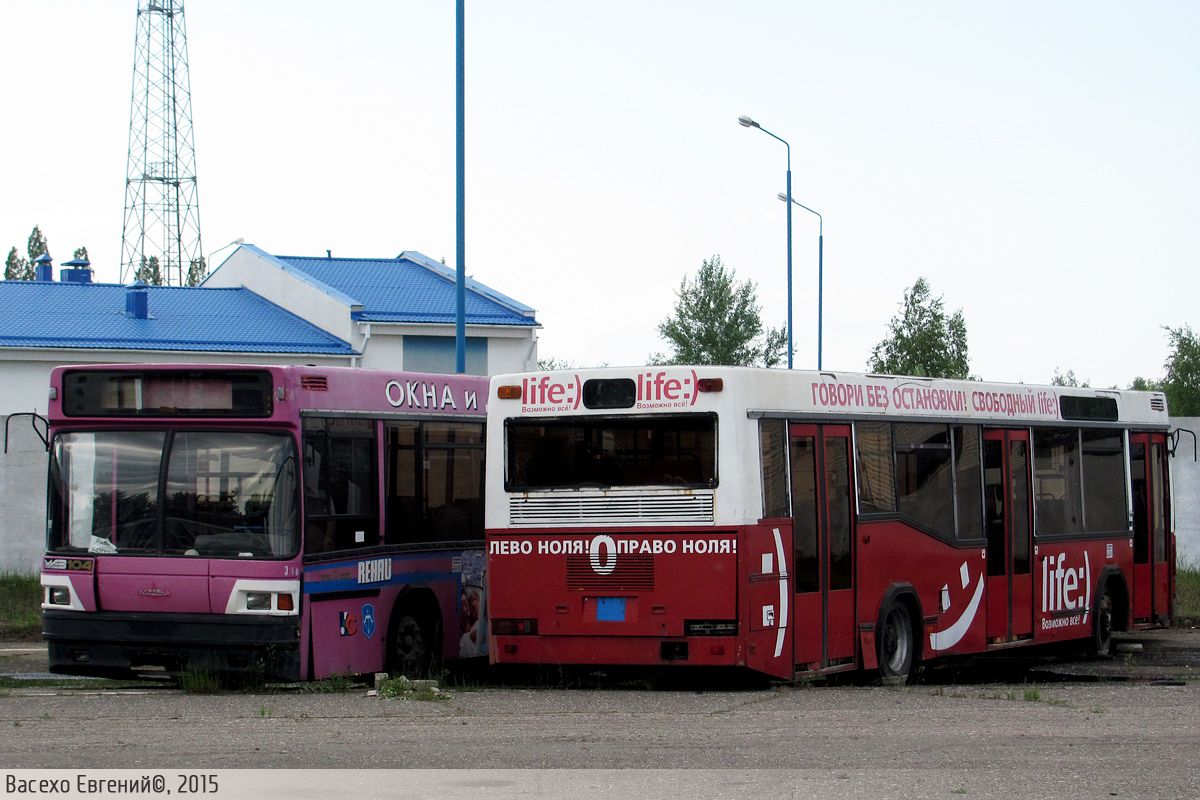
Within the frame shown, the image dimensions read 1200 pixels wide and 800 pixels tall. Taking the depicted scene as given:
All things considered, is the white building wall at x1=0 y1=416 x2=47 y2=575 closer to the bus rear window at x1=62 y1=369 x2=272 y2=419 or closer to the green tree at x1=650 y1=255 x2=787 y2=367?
the bus rear window at x1=62 y1=369 x2=272 y2=419

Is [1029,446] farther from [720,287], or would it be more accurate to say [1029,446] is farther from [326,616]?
[720,287]

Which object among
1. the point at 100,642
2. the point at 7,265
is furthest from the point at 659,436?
the point at 7,265

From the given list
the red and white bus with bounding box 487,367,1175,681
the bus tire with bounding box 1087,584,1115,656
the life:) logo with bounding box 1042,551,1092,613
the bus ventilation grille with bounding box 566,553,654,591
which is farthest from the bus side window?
the bus tire with bounding box 1087,584,1115,656

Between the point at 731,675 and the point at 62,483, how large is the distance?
225 inches

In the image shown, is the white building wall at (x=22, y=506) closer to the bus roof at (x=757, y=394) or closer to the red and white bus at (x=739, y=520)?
the red and white bus at (x=739, y=520)

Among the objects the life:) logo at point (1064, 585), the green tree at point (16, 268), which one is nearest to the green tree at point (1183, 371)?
the life:) logo at point (1064, 585)

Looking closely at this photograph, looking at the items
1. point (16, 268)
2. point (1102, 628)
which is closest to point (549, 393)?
point (1102, 628)

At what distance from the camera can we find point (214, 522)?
12906mm

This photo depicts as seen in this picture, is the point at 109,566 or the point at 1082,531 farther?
the point at 1082,531

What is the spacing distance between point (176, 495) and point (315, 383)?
4.56 ft

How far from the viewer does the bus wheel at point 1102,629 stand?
18094mm

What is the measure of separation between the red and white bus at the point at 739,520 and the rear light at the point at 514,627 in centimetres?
2

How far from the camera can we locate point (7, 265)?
106 metres

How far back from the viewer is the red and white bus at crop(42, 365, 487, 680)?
1281 cm
